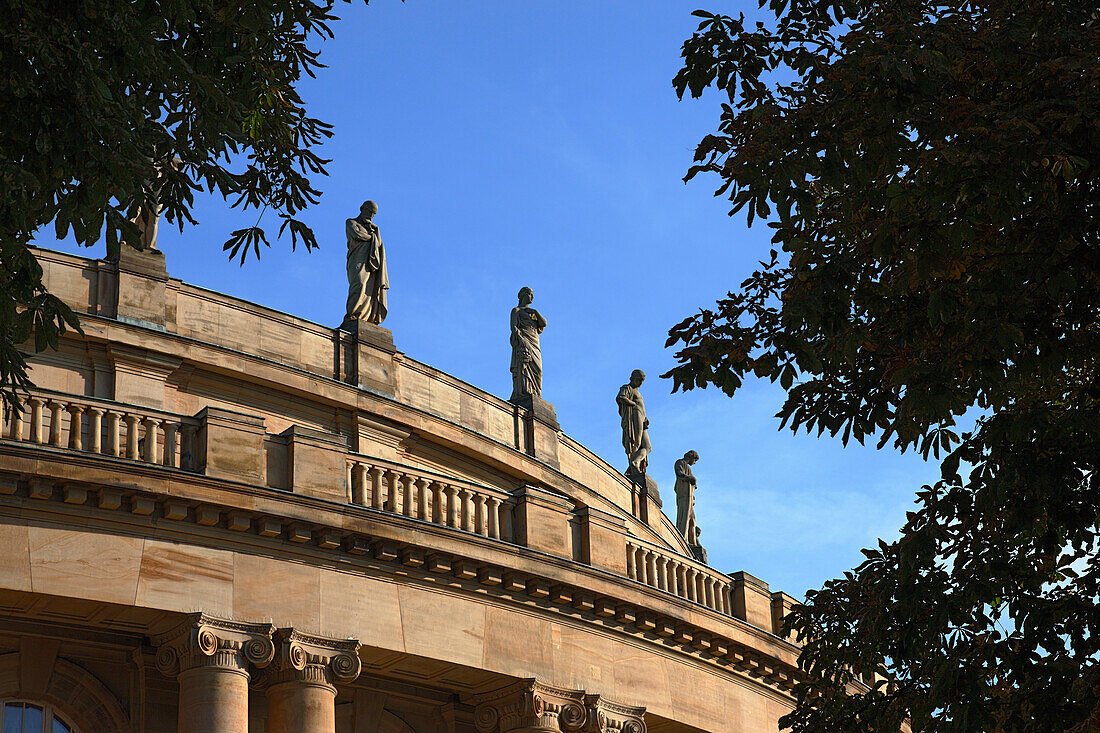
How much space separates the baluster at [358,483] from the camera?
2330cm

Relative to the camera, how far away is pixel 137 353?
1056 inches

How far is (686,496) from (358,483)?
57.9ft

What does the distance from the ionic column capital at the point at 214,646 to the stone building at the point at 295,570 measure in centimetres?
3

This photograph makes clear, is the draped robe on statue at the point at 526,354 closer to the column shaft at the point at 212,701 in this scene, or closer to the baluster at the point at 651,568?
the baluster at the point at 651,568

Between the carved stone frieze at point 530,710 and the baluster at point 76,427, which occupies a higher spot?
the baluster at point 76,427

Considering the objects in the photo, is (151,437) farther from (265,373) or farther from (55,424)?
(265,373)

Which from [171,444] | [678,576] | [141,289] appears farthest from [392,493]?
[141,289]

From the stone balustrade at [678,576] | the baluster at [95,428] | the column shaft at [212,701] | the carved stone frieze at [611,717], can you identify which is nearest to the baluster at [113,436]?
the baluster at [95,428]

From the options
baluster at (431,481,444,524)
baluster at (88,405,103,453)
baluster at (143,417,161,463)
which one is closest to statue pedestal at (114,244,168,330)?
baluster at (143,417,161,463)

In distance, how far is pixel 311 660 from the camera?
22250 millimetres

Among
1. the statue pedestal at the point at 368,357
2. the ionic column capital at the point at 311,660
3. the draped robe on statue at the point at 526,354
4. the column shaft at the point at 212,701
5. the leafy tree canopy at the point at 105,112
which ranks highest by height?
the draped robe on statue at the point at 526,354

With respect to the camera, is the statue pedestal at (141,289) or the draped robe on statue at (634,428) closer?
the statue pedestal at (141,289)

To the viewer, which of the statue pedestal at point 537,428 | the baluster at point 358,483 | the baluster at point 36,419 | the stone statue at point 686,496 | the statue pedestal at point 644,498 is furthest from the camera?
the stone statue at point 686,496

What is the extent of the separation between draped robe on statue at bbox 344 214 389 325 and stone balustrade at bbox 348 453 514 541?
755 centimetres
